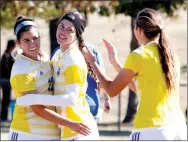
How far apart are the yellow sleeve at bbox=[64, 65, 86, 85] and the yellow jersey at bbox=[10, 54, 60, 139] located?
223 millimetres

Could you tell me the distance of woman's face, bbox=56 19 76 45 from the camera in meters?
5.79

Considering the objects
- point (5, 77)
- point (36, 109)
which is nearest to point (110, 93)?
point (36, 109)

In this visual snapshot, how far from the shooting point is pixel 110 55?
Result: 19.6 feet

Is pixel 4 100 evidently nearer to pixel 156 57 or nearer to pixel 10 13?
pixel 10 13

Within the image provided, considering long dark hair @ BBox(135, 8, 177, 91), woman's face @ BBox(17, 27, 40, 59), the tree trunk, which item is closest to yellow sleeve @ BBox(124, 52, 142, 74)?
long dark hair @ BBox(135, 8, 177, 91)

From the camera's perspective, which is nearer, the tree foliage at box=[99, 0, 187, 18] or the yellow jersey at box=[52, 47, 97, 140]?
the yellow jersey at box=[52, 47, 97, 140]

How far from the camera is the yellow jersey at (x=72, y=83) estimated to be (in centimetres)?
568

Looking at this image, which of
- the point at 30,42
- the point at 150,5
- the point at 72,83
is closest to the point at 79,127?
the point at 72,83

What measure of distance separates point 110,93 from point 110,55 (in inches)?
21.0

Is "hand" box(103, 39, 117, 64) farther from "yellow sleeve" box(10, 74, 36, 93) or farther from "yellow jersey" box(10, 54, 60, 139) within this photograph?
"yellow sleeve" box(10, 74, 36, 93)

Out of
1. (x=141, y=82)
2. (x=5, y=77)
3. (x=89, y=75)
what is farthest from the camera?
(x=5, y=77)

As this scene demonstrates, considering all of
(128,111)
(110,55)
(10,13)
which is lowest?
(128,111)

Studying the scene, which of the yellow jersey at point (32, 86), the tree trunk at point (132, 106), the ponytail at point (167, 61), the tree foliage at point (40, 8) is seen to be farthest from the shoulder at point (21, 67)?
the tree foliage at point (40, 8)

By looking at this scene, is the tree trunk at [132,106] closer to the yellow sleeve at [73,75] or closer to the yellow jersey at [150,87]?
the yellow sleeve at [73,75]
